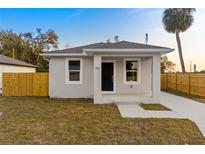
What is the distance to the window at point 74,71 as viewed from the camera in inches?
584

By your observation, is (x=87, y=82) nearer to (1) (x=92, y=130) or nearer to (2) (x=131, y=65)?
(2) (x=131, y=65)

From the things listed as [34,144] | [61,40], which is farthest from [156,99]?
[61,40]

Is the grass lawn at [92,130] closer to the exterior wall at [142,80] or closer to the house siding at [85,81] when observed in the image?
the house siding at [85,81]

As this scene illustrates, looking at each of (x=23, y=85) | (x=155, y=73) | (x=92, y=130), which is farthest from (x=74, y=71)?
(x=92, y=130)

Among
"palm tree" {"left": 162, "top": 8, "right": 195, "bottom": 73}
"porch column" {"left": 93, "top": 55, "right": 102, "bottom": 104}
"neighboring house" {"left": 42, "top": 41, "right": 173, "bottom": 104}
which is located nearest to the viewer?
"porch column" {"left": 93, "top": 55, "right": 102, "bottom": 104}

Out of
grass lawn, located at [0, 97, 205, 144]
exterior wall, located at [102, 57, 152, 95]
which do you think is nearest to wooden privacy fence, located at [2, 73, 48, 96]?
exterior wall, located at [102, 57, 152, 95]

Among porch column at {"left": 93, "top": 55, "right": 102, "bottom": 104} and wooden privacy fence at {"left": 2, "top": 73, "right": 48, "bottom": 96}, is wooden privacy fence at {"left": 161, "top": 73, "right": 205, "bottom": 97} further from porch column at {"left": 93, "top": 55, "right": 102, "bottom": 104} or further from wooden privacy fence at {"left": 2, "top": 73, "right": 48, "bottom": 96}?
wooden privacy fence at {"left": 2, "top": 73, "right": 48, "bottom": 96}

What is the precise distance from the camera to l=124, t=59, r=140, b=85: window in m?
14.9

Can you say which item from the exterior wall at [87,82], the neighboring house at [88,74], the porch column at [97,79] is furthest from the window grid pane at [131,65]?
the porch column at [97,79]

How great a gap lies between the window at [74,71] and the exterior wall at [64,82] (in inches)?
9.2

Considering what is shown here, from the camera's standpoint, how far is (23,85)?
16.4m

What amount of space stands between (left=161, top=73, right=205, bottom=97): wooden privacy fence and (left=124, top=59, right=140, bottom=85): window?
4.71 metres
